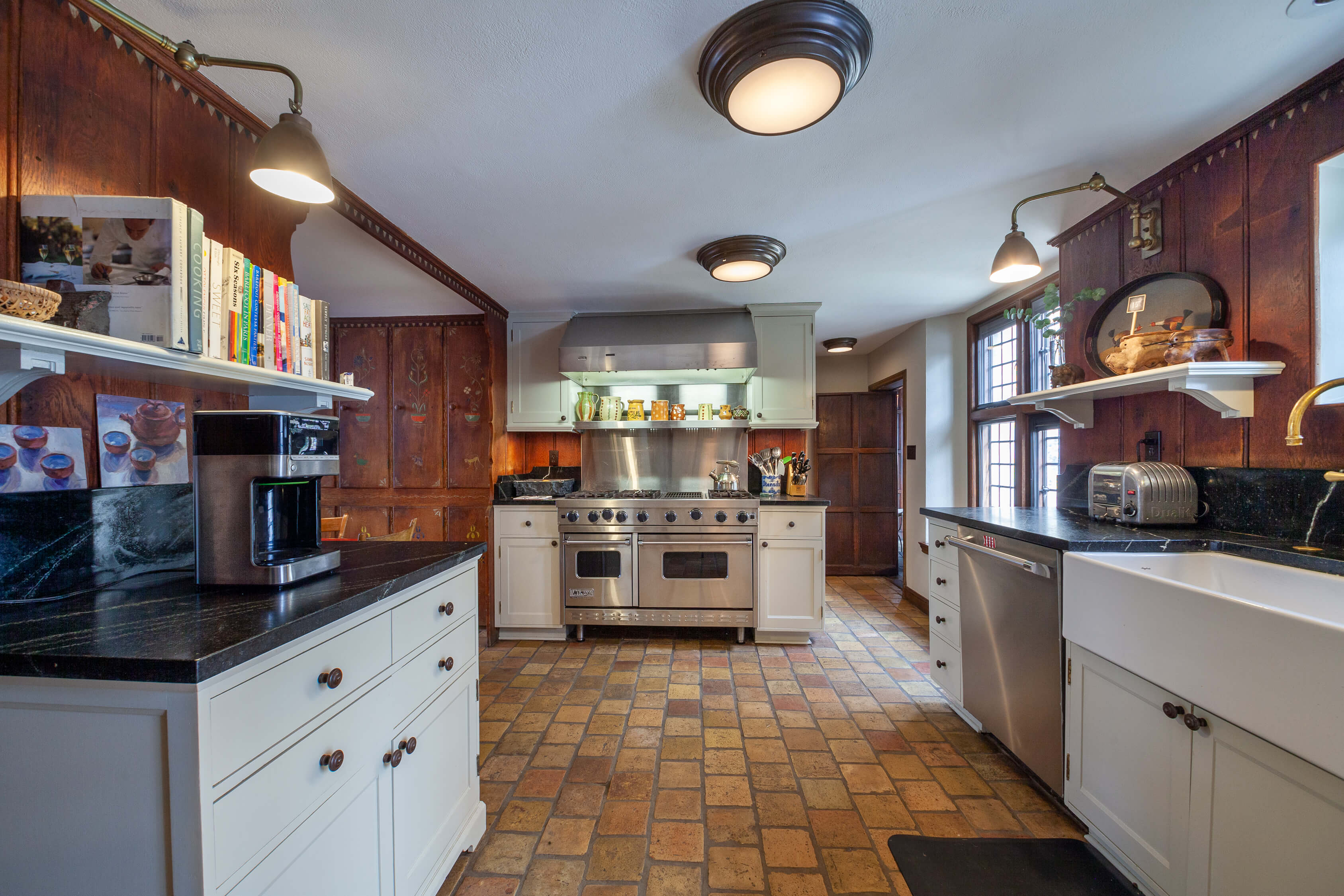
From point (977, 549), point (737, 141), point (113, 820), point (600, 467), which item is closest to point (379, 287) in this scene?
point (600, 467)

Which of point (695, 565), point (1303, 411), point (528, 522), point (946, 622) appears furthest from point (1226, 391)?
point (528, 522)

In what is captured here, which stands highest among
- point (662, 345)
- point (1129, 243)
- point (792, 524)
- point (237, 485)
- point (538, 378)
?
point (1129, 243)

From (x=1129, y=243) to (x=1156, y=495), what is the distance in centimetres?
117

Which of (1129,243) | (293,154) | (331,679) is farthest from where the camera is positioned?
(1129,243)

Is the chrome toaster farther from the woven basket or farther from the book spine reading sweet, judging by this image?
the woven basket

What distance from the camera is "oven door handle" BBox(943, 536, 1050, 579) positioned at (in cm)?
181

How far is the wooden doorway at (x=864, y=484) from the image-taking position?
548cm

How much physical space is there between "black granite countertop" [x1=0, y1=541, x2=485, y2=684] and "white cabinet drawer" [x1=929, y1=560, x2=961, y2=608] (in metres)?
2.29

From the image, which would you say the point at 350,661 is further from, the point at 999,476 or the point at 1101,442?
the point at 999,476

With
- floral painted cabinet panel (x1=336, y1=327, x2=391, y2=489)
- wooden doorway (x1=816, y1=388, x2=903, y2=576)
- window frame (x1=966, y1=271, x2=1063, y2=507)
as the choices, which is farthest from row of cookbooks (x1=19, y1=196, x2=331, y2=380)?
wooden doorway (x1=816, y1=388, x2=903, y2=576)

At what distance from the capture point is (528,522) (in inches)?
142

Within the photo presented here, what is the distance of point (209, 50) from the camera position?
1.42 m

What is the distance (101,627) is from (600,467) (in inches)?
132

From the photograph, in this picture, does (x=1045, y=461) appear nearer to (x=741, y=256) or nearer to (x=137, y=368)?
(x=741, y=256)
